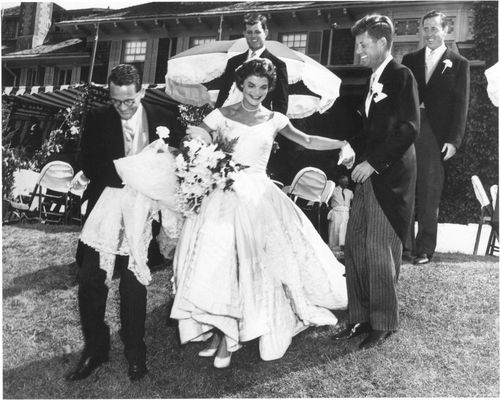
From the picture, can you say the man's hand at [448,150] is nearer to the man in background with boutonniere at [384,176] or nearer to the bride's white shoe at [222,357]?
the man in background with boutonniere at [384,176]

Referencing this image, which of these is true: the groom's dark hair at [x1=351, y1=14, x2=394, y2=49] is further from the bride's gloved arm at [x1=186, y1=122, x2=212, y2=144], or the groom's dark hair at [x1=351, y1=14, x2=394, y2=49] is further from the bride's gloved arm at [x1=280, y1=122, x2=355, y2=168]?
the bride's gloved arm at [x1=186, y1=122, x2=212, y2=144]

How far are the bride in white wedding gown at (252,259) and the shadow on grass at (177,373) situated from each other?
124 millimetres

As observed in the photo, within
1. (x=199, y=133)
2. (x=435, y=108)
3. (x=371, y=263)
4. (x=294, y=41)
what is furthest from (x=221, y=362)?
(x=294, y=41)

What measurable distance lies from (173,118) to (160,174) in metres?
0.52

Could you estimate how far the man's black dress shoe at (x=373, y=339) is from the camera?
11.7ft

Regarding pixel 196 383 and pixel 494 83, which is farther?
pixel 494 83

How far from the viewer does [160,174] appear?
3.39m

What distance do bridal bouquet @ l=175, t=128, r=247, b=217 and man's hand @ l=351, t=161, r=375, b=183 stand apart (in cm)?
86

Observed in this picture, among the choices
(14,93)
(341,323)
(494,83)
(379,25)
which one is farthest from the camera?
(14,93)

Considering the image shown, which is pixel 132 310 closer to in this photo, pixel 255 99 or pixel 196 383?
pixel 196 383

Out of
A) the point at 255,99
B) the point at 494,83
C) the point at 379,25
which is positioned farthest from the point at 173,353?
the point at 494,83

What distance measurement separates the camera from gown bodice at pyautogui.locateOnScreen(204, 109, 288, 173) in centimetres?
371

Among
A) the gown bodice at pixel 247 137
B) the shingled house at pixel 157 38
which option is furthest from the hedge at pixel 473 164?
the gown bodice at pixel 247 137

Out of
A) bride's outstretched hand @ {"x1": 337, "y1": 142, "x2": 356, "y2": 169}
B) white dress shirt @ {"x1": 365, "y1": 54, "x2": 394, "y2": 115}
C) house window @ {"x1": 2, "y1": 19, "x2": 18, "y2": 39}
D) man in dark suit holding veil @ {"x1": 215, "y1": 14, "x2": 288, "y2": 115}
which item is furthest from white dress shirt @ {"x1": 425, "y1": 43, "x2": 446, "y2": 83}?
house window @ {"x1": 2, "y1": 19, "x2": 18, "y2": 39}
